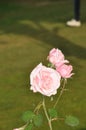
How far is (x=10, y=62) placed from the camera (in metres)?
8.13

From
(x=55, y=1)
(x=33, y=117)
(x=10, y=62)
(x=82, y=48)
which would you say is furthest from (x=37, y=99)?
(x=55, y=1)

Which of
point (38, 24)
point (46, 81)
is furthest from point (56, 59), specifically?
point (38, 24)

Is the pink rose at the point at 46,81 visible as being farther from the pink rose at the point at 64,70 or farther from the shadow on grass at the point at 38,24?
the shadow on grass at the point at 38,24

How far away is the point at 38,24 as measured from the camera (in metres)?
11.3

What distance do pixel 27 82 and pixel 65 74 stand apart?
14.4 feet

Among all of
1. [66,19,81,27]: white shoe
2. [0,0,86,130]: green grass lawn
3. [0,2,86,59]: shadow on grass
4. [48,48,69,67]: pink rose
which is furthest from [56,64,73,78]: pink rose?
[66,19,81,27]: white shoe

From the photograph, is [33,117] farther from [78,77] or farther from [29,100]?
[78,77]

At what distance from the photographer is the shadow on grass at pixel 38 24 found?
9.15 m

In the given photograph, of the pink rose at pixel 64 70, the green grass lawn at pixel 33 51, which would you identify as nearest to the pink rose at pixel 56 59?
the pink rose at pixel 64 70

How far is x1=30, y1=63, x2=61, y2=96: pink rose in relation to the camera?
2.48 meters

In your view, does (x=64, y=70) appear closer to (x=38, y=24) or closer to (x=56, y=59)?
(x=56, y=59)

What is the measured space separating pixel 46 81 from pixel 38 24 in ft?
29.0

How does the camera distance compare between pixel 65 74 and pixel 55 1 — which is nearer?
pixel 65 74

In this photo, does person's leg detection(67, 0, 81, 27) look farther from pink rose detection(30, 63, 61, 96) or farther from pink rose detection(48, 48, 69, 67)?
pink rose detection(30, 63, 61, 96)
